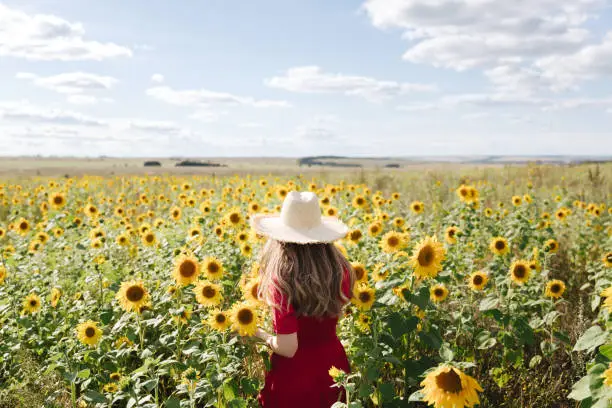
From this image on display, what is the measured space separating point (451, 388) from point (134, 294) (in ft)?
7.24

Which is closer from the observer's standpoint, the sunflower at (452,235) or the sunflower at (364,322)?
the sunflower at (364,322)

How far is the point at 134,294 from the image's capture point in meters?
3.37

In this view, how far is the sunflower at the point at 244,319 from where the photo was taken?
287cm

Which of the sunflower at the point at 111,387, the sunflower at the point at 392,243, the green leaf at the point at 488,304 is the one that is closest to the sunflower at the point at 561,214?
the green leaf at the point at 488,304

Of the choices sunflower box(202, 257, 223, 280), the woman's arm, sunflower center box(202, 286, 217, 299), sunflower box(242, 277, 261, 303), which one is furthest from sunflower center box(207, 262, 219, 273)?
the woman's arm

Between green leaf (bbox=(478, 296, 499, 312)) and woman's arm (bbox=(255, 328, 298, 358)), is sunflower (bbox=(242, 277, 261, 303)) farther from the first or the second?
green leaf (bbox=(478, 296, 499, 312))

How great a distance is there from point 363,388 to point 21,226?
17.6 feet

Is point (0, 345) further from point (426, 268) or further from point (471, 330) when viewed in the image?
point (471, 330)

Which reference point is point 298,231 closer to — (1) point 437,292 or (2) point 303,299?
(2) point 303,299

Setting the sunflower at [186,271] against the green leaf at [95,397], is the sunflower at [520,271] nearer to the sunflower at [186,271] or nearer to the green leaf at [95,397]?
the sunflower at [186,271]

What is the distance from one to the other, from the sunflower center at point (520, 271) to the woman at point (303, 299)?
1.75 metres

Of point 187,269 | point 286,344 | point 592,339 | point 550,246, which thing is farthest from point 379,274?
point 550,246

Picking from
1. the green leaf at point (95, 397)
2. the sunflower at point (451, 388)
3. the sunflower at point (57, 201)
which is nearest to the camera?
the sunflower at point (451, 388)

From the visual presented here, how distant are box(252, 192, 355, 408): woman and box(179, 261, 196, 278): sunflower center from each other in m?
0.68
